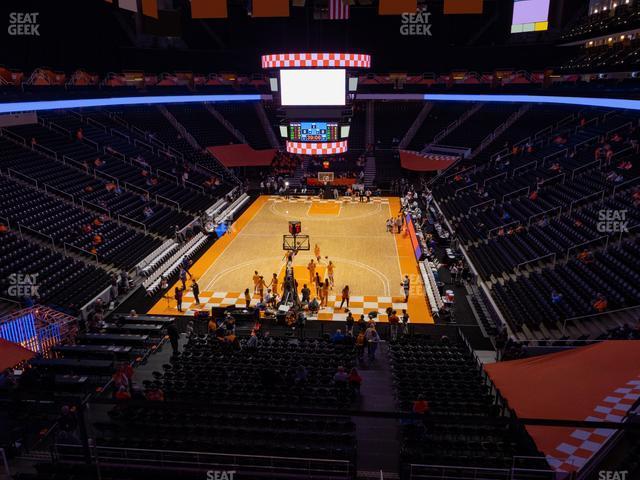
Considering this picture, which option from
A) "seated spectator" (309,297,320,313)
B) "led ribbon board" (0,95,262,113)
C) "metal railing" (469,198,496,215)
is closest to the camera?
"seated spectator" (309,297,320,313)

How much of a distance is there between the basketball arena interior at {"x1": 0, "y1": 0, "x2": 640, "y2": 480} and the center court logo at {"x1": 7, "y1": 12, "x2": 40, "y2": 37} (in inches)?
5.9

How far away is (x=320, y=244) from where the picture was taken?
26125mm

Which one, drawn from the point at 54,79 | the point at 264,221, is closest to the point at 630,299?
the point at 264,221

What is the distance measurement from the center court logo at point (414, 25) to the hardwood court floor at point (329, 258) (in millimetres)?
17463

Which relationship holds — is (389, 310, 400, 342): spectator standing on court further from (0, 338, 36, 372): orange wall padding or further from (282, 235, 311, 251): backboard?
(0, 338, 36, 372): orange wall padding

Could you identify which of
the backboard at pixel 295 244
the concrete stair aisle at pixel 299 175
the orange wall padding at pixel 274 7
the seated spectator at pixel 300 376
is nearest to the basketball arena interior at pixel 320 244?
the orange wall padding at pixel 274 7

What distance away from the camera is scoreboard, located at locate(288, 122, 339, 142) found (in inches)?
770

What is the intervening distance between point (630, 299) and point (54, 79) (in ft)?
94.9

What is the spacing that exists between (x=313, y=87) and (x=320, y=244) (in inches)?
372

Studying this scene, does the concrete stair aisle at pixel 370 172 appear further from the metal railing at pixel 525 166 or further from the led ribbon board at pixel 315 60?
the led ribbon board at pixel 315 60

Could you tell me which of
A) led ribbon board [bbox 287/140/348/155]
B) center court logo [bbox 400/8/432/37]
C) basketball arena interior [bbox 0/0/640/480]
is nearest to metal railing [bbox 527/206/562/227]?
basketball arena interior [bbox 0/0/640/480]

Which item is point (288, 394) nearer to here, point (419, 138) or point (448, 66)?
point (419, 138)

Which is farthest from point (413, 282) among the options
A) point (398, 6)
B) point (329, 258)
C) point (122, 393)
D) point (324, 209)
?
point (324, 209)

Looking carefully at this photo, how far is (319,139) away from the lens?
19.6 metres
